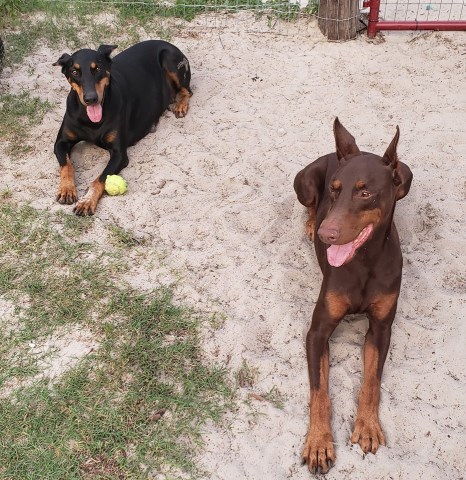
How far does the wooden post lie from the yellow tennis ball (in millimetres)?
2998

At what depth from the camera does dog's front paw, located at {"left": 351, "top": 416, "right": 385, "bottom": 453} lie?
111 inches

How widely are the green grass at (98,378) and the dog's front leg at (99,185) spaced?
329mm

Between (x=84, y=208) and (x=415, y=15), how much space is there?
4.34 meters

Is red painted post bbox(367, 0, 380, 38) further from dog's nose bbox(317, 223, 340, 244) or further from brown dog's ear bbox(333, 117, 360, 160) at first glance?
dog's nose bbox(317, 223, 340, 244)

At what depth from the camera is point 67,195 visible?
171 inches

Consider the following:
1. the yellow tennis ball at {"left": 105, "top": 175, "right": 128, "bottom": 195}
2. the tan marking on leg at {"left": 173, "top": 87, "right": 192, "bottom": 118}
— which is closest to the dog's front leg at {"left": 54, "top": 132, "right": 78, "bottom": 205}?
the yellow tennis ball at {"left": 105, "top": 175, "right": 128, "bottom": 195}

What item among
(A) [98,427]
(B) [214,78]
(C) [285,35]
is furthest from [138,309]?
(C) [285,35]

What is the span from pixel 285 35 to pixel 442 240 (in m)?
3.35

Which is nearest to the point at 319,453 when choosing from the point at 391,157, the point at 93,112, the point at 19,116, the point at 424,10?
the point at 391,157

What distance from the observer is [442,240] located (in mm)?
3949

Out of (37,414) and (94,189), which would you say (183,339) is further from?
(94,189)

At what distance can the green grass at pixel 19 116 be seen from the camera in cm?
496

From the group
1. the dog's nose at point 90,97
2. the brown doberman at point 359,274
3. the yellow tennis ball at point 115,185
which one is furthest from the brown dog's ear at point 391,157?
the dog's nose at point 90,97

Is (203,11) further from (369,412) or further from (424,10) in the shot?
(369,412)
